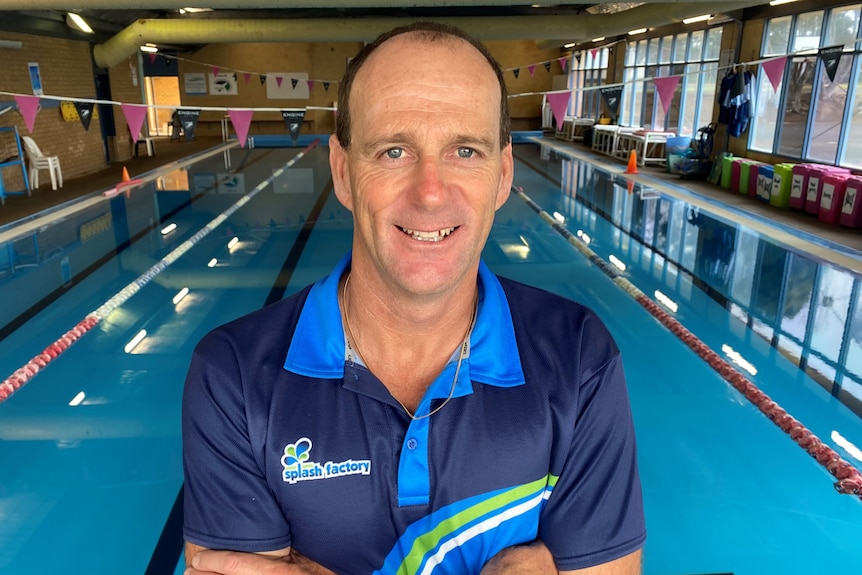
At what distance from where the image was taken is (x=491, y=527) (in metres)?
1.11

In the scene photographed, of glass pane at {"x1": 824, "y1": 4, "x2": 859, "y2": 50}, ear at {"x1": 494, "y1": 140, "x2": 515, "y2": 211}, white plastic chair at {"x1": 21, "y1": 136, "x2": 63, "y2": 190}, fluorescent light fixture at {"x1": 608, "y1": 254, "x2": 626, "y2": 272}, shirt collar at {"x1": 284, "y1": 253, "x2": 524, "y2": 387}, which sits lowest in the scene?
fluorescent light fixture at {"x1": 608, "y1": 254, "x2": 626, "y2": 272}

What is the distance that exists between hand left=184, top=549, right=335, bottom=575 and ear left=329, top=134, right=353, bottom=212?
1.95 feet

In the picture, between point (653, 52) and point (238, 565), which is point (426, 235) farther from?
point (653, 52)

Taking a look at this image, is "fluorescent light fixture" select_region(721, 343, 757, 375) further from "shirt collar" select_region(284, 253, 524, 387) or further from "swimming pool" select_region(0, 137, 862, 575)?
"shirt collar" select_region(284, 253, 524, 387)

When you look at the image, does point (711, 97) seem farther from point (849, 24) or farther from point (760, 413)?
point (760, 413)

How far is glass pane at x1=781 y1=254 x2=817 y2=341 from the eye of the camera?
4.46 metres

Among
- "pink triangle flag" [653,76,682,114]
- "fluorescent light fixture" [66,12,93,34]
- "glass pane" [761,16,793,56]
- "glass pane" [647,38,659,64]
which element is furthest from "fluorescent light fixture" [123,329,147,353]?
"glass pane" [647,38,659,64]

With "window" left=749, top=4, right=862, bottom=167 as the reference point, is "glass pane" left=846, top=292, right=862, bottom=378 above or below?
below

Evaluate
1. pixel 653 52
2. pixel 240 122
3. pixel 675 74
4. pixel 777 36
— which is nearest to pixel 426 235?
pixel 240 122

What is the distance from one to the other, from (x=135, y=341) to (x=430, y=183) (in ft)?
12.7

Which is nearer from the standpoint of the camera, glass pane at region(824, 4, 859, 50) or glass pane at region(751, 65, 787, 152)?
glass pane at region(824, 4, 859, 50)


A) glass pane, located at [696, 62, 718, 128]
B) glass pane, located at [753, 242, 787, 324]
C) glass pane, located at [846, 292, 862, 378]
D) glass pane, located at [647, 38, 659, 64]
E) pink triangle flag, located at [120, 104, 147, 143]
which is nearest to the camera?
glass pane, located at [846, 292, 862, 378]

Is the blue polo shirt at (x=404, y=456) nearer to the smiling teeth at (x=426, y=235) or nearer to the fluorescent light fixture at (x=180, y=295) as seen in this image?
the smiling teeth at (x=426, y=235)

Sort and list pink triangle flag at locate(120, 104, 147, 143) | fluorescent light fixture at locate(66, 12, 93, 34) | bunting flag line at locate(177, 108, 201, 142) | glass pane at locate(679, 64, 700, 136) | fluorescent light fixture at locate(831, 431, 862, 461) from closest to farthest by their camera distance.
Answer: fluorescent light fixture at locate(831, 431, 862, 461) < pink triangle flag at locate(120, 104, 147, 143) < bunting flag line at locate(177, 108, 201, 142) < fluorescent light fixture at locate(66, 12, 93, 34) < glass pane at locate(679, 64, 700, 136)
